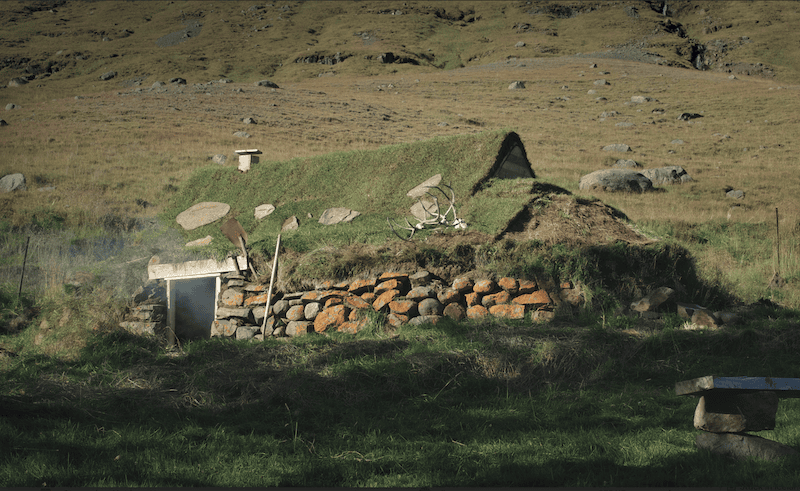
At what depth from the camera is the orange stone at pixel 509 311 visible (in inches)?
336

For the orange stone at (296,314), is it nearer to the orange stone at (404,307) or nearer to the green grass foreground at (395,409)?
the green grass foreground at (395,409)

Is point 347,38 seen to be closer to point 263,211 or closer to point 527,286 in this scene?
point 263,211

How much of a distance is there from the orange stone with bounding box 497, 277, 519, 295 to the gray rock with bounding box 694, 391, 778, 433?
15.3 ft

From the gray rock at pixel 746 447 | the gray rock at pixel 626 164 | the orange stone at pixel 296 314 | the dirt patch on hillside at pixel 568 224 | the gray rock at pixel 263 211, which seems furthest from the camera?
the gray rock at pixel 626 164

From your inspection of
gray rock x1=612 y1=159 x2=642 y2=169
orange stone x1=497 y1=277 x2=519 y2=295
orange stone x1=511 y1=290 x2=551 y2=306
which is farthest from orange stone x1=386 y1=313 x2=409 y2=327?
gray rock x1=612 y1=159 x2=642 y2=169

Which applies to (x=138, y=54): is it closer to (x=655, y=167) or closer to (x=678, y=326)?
(x=655, y=167)

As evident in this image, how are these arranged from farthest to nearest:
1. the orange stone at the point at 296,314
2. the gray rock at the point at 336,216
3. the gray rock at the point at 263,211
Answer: the gray rock at the point at 263,211 → the gray rock at the point at 336,216 → the orange stone at the point at 296,314

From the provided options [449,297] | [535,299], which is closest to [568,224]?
[535,299]

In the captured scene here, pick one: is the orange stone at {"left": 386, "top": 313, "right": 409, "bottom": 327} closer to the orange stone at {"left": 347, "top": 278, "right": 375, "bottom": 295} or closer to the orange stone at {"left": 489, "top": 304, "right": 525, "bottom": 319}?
the orange stone at {"left": 347, "top": 278, "right": 375, "bottom": 295}

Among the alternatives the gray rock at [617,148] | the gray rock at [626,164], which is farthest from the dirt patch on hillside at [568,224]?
the gray rock at [617,148]

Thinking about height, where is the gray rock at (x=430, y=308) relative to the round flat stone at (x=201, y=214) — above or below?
above

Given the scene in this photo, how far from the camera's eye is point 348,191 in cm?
1271

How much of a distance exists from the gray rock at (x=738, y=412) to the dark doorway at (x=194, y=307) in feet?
29.1

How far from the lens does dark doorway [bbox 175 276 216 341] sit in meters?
10.3
